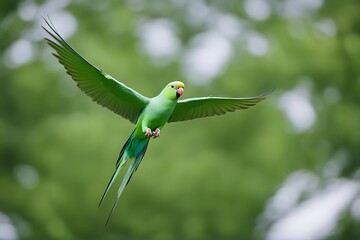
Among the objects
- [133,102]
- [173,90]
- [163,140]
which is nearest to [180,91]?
[173,90]

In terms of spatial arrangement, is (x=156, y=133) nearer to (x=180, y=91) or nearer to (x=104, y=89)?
(x=180, y=91)

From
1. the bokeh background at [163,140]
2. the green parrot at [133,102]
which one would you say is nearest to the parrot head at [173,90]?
the green parrot at [133,102]

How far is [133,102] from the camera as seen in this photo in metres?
1.16

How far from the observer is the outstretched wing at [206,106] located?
1.17 m

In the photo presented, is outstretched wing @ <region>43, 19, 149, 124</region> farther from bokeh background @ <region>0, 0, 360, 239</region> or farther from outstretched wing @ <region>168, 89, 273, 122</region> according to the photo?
bokeh background @ <region>0, 0, 360, 239</region>

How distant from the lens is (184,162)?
28.7ft

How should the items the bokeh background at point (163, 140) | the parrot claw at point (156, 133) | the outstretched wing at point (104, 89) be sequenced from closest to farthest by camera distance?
the parrot claw at point (156, 133)
the outstretched wing at point (104, 89)
the bokeh background at point (163, 140)

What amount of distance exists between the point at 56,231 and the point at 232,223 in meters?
2.54

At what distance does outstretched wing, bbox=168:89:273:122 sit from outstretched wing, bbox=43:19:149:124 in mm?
74

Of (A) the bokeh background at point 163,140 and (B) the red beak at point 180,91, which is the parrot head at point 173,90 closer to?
(B) the red beak at point 180,91

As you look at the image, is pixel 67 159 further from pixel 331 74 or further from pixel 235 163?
pixel 331 74

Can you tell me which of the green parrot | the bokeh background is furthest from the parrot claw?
the bokeh background

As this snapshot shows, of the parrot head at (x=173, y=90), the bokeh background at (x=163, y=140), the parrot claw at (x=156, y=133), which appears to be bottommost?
the parrot claw at (x=156, y=133)

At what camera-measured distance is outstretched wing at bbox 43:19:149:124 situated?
3.66 feet
